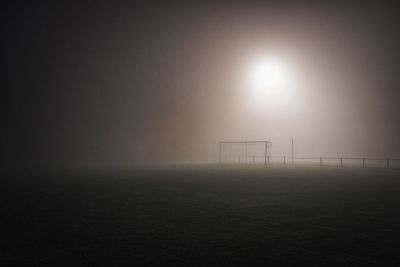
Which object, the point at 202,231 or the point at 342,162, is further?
the point at 342,162

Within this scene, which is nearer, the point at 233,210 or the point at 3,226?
the point at 3,226

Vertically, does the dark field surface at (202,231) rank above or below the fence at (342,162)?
below

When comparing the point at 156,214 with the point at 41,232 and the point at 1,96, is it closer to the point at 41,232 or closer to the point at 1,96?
the point at 41,232

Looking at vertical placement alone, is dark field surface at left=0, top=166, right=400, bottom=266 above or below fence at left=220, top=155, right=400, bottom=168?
below

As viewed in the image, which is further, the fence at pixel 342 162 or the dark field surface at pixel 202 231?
the fence at pixel 342 162

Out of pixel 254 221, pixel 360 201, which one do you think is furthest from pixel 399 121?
pixel 254 221

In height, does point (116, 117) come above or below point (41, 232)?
above

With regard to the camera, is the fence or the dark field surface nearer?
the dark field surface

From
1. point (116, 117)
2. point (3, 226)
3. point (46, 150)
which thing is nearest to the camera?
point (3, 226)

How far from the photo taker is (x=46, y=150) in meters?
44.6

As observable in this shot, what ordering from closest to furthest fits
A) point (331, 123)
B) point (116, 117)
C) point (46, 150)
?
point (46, 150), point (116, 117), point (331, 123)

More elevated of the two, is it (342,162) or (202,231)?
(342,162)

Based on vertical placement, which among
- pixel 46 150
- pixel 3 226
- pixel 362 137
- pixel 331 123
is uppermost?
pixel 331 123

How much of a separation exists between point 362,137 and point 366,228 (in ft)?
205
